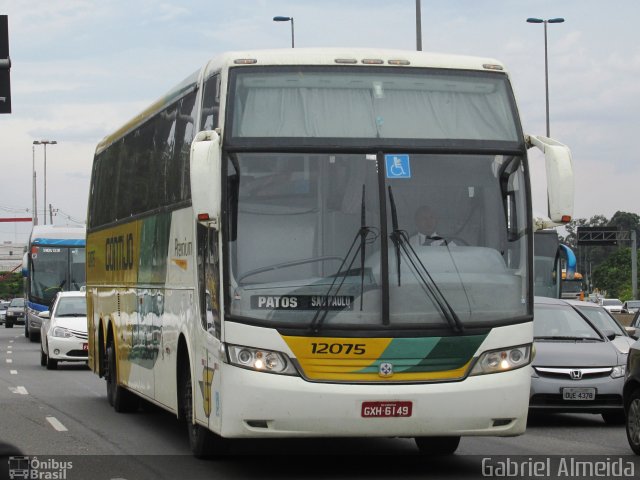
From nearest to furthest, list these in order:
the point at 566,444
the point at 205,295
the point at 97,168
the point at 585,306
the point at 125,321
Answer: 1. the point at 205,295
2. the point at 566,444
3. the point at 125,321
4. the point at 585,306
5. the point at 97,168

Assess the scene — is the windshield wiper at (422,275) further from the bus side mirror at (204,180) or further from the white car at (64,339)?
the white car at (64,339)

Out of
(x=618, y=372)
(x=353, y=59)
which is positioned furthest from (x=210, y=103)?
(x=618, y=372)

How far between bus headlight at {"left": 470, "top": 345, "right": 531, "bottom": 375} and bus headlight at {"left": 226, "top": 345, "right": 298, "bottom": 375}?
145cm

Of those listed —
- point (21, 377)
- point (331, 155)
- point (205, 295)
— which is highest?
point (331, 155)

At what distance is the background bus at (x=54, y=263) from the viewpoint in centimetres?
4384

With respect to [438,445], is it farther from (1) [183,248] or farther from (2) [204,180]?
(2) [204,180]

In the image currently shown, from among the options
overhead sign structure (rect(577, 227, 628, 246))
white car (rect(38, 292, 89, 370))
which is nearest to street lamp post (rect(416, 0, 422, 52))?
white car (rect(38, 292, 89, 370))

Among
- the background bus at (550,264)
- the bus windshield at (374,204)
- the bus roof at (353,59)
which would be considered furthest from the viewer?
the background bus at (550,264)

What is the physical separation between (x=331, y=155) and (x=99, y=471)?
3.31 m

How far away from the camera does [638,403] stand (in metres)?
12.9

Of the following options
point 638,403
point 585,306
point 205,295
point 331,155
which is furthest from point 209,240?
point 585,306

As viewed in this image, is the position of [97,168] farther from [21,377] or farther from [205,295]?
[205,295]

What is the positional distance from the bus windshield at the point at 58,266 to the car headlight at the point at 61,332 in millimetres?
15677

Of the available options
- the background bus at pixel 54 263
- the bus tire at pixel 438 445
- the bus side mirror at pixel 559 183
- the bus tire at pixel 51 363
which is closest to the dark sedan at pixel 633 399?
the bus tire at pixel 438 445
